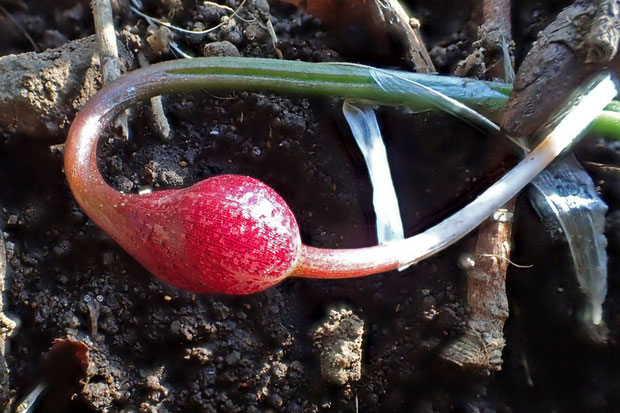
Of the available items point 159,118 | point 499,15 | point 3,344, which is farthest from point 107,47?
point 499,15

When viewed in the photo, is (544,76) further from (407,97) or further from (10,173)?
(10,173)

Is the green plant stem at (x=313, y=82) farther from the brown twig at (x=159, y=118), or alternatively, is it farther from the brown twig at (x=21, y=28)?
the brown twig at (x=21, y=28)

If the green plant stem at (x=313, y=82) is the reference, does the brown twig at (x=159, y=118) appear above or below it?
below

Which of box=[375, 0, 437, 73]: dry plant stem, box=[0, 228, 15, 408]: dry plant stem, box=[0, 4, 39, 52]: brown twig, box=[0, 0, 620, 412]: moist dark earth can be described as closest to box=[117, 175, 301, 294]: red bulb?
box=[0, 0, 620, 412]: moist dark earth

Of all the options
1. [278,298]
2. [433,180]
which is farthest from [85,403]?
[433,180]

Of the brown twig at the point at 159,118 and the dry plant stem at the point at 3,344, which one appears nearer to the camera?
the dry plant stem at the point at 3,344

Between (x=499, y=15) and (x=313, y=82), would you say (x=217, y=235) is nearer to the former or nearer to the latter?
(x=313, y=82)

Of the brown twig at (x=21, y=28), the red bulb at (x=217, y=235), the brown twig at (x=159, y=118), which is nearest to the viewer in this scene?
the red bulb at (x=217, y=235)

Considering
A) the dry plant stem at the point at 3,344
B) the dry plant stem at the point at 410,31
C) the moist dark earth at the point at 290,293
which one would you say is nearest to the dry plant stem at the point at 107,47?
Answer: the moist dark earth at the point at 290,293
